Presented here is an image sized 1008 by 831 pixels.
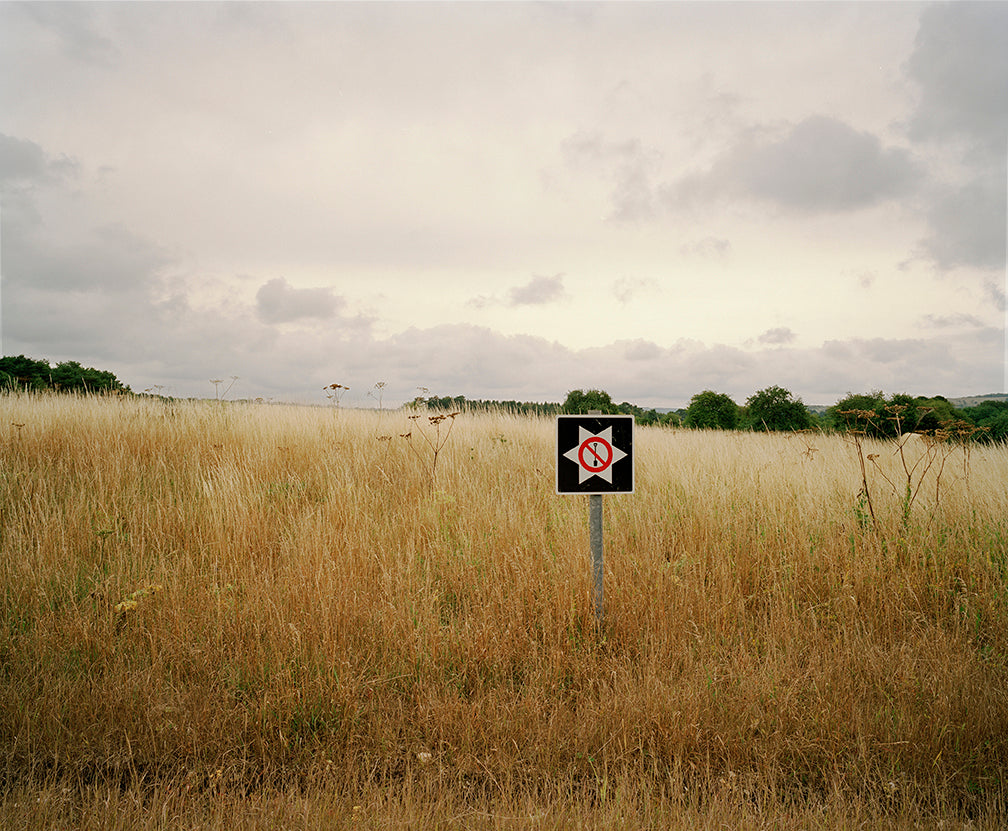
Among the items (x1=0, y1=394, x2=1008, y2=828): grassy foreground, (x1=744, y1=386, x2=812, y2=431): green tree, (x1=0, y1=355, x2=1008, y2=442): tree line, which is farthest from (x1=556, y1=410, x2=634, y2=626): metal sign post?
(x1=744, y1=386, x2=812, y2=431): green tree

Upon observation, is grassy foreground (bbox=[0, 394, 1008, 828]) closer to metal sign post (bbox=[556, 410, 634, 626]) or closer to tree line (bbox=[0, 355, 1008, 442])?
metal sign post (bbox=[556, 410, 634, 626])

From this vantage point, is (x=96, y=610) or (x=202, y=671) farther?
(x=96, y=610)

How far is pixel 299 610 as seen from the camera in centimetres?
367

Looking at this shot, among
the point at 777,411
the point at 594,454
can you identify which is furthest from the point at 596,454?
the point at 777,411

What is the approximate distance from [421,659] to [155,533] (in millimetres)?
3564

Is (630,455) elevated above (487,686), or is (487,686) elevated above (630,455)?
(630,455)

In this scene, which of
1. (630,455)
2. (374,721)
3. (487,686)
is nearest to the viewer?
(374,721)

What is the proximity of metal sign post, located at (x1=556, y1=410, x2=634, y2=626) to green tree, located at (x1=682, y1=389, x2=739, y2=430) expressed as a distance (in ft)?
121

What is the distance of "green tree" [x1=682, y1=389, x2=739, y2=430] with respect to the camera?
3847 centimetres

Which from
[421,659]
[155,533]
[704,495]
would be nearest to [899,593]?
[704,495]

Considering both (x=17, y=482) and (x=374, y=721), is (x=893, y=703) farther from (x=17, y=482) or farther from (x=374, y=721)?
(x=17, y=482)

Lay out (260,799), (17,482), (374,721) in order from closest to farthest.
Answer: (260,799) → (374,721) → (17,482)

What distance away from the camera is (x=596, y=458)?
3631 millimetres

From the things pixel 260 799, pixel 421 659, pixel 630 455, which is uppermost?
pixel 630 455
